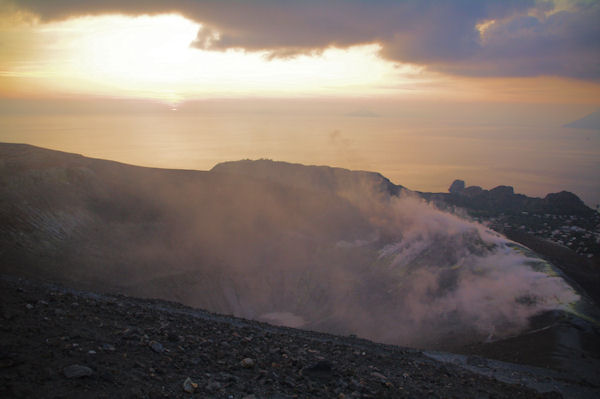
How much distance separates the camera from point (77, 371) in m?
8.34

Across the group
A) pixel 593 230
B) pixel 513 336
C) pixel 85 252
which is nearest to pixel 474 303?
pixel 513 336

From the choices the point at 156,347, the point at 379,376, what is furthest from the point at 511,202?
the point at 156,347

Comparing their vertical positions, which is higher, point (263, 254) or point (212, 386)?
point (212, 386)

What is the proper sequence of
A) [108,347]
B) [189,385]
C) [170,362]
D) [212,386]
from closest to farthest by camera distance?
[189,385], [212,386], [108,347], [170,362]

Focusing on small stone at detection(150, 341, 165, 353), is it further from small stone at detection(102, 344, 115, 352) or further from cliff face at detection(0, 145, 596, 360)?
cliff face at detection(0, 145, 596, 360)

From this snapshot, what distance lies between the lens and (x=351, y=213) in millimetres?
61875

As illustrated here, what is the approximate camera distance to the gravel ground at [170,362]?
27.4ft

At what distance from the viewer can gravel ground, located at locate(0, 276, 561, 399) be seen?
835 cm

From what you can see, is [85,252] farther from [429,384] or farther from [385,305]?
[429,384]

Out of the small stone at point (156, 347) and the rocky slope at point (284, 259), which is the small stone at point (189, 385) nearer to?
the small stone at point (156, 347)

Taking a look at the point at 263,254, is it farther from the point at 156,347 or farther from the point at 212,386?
the point at 212,386

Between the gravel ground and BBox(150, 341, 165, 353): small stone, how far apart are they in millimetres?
32

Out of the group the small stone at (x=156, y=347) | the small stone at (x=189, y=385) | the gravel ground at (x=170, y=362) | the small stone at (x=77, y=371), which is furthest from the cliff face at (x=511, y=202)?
the small stone at (x=77, y=371)

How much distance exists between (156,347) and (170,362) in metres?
0.94
